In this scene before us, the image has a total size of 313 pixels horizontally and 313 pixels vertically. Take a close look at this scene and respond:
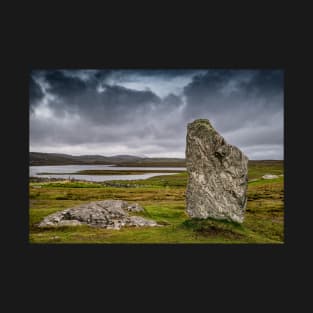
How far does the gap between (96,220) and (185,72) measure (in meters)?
16.5

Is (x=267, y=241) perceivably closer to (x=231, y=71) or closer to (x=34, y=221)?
(x=231, y=71)

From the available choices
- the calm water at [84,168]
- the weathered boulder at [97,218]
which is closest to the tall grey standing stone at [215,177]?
the weathered boulder at [97,218]

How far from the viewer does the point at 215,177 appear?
2364 centimetres

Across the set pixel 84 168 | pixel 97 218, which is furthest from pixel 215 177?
pixel 84 168

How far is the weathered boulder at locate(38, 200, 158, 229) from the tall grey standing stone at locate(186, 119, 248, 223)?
217 inches

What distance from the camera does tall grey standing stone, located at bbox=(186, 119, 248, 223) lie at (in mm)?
23500

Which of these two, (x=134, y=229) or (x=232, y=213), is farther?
→ (x=134, y=229)

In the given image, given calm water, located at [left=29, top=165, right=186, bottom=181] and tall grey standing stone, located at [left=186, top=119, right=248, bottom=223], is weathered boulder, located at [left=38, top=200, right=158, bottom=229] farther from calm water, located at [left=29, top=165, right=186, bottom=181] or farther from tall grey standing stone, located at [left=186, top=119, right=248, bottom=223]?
calm water, located at [left=29, top=165, right=186, bottom=181]

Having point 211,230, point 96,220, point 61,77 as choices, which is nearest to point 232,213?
point 211,230

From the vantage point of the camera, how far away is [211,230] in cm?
2302

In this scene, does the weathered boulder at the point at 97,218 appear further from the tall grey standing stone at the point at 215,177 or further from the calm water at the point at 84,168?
the calm water at the point at 84,168

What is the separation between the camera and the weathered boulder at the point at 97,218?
26.6 metres

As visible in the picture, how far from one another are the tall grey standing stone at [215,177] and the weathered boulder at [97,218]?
18.1 feet

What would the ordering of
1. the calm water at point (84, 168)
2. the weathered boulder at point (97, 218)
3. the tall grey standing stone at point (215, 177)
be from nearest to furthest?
the tall grey standing stone at point (215, 177) < the weathered boulder at point (97, 218) < the calm water at point (84, 168)
